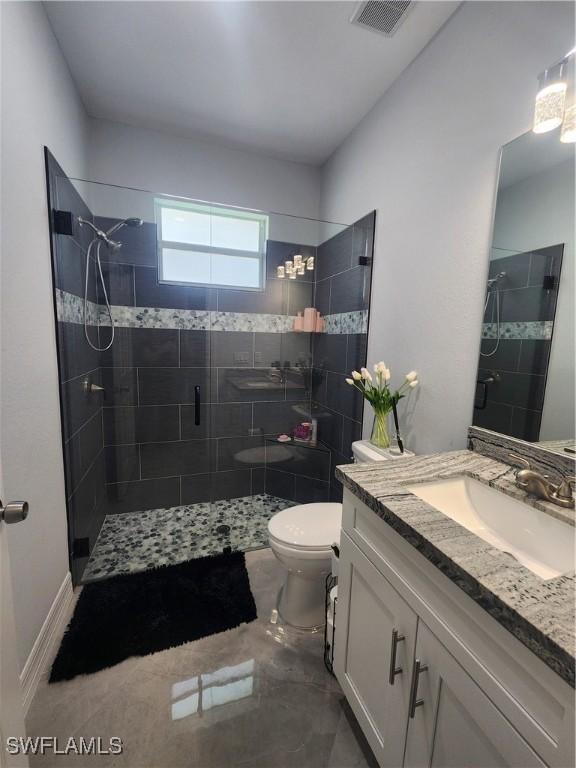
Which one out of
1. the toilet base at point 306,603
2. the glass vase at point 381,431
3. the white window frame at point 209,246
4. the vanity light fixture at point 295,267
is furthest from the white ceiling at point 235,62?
the toilet base at point 306,603

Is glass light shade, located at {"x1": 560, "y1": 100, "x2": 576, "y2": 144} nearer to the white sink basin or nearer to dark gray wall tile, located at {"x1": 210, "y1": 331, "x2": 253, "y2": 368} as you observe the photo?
the white sink basin

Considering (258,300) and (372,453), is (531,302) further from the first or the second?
(258,300)

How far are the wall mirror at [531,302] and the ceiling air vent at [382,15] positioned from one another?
792 millimetres

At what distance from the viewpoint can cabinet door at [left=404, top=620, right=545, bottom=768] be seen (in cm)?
57

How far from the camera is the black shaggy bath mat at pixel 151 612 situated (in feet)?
4.64

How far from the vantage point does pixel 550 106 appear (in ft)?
3.34

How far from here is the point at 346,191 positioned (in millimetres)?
2324

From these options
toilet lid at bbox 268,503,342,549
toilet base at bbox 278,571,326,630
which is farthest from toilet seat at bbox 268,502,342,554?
toilet base at bbox 278,571,326,630

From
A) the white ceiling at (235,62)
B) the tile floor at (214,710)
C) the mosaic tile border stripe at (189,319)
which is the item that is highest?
the white ceiling at (235,62)

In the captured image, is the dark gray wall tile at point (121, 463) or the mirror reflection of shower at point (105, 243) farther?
the dark gray wall tile at point (121, 463)

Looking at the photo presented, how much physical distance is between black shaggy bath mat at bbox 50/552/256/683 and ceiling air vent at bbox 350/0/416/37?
9.23ft

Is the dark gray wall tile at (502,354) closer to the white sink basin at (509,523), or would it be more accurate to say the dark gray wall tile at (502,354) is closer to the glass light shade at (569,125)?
the white sink basin at (509,523)

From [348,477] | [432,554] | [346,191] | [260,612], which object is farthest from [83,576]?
[346,191]

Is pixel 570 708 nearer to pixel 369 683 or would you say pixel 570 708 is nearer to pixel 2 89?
pixel 369 683
